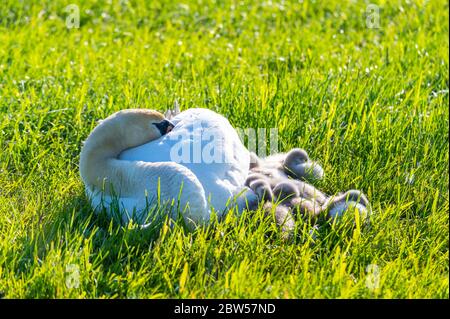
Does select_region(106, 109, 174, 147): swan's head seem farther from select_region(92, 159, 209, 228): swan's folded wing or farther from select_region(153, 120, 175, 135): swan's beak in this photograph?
select_region(92, 159, 209, 228): swan's folded wing

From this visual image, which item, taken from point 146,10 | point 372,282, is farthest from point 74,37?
point 372,282

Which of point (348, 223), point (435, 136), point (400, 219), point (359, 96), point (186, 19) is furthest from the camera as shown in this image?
point (186, 19)

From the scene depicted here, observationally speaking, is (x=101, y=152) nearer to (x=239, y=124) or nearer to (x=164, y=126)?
(x=164, y=126)

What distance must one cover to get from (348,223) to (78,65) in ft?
11.7

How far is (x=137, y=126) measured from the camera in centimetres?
495

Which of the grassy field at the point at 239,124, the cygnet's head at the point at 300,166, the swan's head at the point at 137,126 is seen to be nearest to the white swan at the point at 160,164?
the swan's head at the point at 137,126

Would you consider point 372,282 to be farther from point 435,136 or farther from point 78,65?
point 78,65

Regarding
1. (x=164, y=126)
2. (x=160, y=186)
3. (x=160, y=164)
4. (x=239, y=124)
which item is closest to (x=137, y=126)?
(x=164, y=126)

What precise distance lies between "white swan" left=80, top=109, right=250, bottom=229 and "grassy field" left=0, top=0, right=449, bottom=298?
0.54 feet

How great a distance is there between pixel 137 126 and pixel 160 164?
1.12ft

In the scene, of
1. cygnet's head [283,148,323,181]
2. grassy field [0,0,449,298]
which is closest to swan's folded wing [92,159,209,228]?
grassy field [0,0,449,298]

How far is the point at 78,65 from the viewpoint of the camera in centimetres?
754

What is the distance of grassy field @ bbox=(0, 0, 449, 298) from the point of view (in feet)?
14.3

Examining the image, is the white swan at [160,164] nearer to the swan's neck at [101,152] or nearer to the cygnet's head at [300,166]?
the swan's neck at [101,152]
